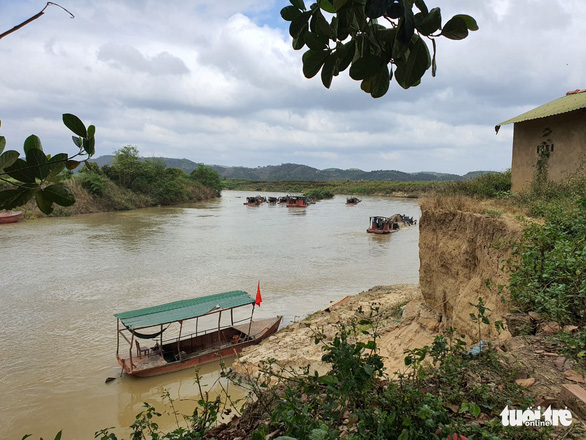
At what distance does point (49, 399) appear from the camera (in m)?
8.01

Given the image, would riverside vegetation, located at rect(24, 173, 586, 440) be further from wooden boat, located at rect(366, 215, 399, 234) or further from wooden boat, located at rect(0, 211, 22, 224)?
Answer: wooden boat, located at rect(0, 211, 22, 224)

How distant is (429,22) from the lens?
1376 millimetres

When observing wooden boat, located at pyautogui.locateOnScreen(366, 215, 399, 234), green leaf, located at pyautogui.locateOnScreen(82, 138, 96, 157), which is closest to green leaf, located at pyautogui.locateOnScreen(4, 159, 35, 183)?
green leaf, located at pyautogui.locateOnScreen(82, 138, 96, 157)

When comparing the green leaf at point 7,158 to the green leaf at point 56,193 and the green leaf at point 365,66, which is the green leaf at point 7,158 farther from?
the green leaf at point 365,66

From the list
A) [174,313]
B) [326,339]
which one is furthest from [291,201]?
[326,339]

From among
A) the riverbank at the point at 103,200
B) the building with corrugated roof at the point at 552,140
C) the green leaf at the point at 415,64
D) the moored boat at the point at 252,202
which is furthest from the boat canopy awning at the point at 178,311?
the moored boat at the point at 252,202

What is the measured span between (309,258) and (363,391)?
18304mm

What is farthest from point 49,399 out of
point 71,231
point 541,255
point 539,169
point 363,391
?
point 71,231

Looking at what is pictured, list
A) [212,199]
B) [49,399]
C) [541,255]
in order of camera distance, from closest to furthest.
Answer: [541,255] < [49,399] < [212,199]

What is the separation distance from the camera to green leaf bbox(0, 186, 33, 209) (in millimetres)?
1786

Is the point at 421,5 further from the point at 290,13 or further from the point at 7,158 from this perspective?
the point at 7,158

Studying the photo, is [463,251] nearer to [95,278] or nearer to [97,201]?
[95,278]

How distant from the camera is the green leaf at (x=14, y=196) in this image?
1786 millimetres

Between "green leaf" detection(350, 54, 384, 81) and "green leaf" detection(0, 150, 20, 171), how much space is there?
5.22 feet
